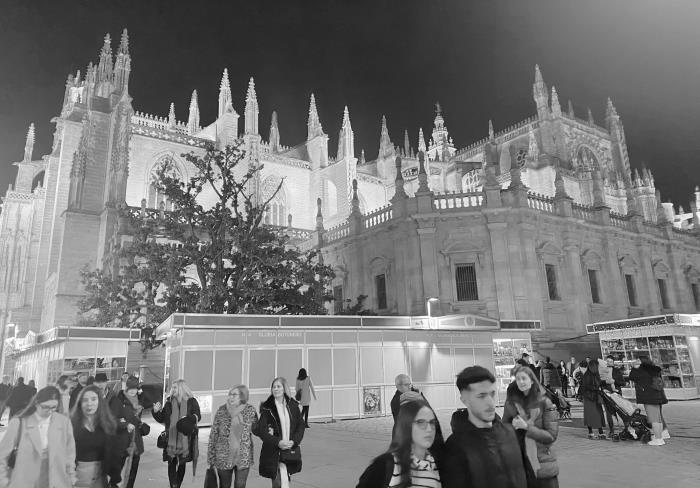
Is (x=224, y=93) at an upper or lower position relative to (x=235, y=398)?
upper

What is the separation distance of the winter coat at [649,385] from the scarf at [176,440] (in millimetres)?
8225

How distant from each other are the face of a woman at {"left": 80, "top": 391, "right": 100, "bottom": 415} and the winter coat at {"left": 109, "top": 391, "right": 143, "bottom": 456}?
80 centimetres

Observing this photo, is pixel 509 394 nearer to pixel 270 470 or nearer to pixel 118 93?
pixel 270 470

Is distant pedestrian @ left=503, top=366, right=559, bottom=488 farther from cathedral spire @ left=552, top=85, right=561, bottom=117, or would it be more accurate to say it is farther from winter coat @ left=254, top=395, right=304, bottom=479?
cathedral spire @ left=552, top=85, right=561, bottom=117

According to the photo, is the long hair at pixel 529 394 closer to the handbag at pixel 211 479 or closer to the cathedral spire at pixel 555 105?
Result: the handbag at pixel 211 479

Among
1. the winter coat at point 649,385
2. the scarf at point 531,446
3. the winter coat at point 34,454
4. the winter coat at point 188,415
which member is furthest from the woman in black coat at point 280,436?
the winter coat at point 649,385

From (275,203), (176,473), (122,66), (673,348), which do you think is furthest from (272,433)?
(275,203)

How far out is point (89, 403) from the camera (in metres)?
4.99

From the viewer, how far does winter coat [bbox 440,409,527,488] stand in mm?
2828

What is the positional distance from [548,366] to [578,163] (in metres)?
40.1

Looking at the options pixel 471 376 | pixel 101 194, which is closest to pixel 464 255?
pixel 471 376

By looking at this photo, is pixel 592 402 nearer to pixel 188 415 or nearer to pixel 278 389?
pixel 278 389

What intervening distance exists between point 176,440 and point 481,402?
476 cm

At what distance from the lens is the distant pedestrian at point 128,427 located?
6.00 meters
